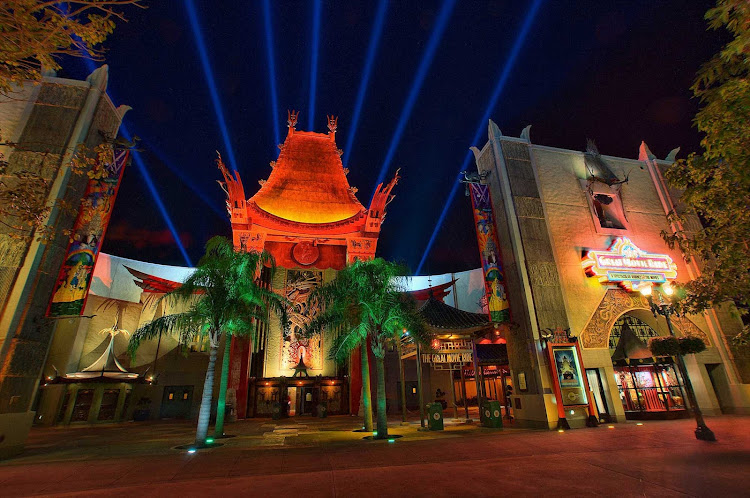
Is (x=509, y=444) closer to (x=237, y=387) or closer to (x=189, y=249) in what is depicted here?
(x=237, y=387)

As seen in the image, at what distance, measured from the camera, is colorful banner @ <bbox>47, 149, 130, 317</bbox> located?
11297 millimetres

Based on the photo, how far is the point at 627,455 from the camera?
279 inches

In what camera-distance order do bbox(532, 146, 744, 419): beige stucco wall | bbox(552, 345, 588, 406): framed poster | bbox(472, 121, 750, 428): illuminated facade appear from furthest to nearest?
bbox(532, 146, 744, 419): beige stucco wall → bbox(472, 121, 750, 428): illuminated facade → bbox(552, 345, 588, 406): framed poster

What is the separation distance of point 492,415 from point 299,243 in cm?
1521

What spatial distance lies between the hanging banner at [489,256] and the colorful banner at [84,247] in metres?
14.4

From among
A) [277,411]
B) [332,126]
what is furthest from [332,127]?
[277,411]

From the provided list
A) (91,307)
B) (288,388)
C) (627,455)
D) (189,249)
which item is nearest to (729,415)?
(627,455)

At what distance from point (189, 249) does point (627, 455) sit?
3384 centimetres

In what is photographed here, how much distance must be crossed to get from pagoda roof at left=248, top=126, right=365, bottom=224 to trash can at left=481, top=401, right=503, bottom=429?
13.9 meters

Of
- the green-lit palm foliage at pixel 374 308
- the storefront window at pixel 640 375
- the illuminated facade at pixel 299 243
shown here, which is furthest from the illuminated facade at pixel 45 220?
the storefront window at pixel 640 375

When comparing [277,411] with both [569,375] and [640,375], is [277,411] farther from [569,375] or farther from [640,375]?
[640,375]

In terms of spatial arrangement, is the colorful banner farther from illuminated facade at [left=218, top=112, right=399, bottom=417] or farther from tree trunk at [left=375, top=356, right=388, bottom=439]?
tree trunk at [left=375, top=356, right=388, bottom=439]

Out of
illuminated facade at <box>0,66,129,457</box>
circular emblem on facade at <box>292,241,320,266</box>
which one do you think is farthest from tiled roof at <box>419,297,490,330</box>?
illuminated facade at <box>0,66,129,457</box>

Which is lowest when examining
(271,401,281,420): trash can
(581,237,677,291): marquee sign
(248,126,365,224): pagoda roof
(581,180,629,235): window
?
(271,401,281,420): trash can
